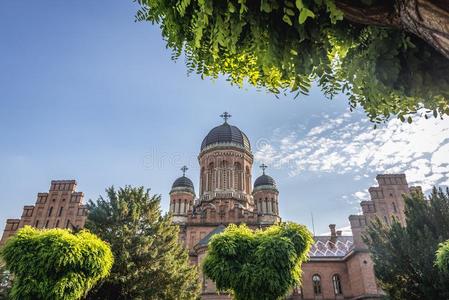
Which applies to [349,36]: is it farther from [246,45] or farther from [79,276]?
[79,276]

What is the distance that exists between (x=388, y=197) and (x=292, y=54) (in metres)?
30.2

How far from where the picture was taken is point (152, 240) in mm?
19938

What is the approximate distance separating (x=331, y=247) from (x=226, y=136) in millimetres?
19771

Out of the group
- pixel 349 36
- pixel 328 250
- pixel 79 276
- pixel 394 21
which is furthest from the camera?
pixel 328 250

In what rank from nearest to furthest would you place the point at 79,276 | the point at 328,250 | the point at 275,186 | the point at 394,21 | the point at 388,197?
the point at 394,21 → the point at 79,276 → the point at 388,197 → the point at 328,250 → the point at 275,186

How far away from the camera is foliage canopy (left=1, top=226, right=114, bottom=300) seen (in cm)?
1375

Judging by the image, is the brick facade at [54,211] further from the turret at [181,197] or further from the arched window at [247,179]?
the arched window at [247,179]

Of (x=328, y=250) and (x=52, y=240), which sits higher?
(x=328, y=250)

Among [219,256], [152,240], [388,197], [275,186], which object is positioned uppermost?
[275,186]

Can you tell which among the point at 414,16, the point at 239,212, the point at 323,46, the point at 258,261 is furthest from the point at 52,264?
the point at 239,212

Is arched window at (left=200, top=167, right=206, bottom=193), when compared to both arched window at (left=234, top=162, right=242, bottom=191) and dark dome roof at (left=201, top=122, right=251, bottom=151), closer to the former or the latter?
dark dome roof at (left=201, top=122, right=251, bottom=151)

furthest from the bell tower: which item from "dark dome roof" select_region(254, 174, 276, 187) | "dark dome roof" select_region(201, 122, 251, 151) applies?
"dark dome roof" select_region(254, 174, 276, 187)

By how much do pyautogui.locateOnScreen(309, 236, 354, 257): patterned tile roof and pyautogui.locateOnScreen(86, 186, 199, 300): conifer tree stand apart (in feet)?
53.9

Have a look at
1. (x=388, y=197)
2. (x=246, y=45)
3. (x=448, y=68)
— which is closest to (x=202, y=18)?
(x=246, y=45)
